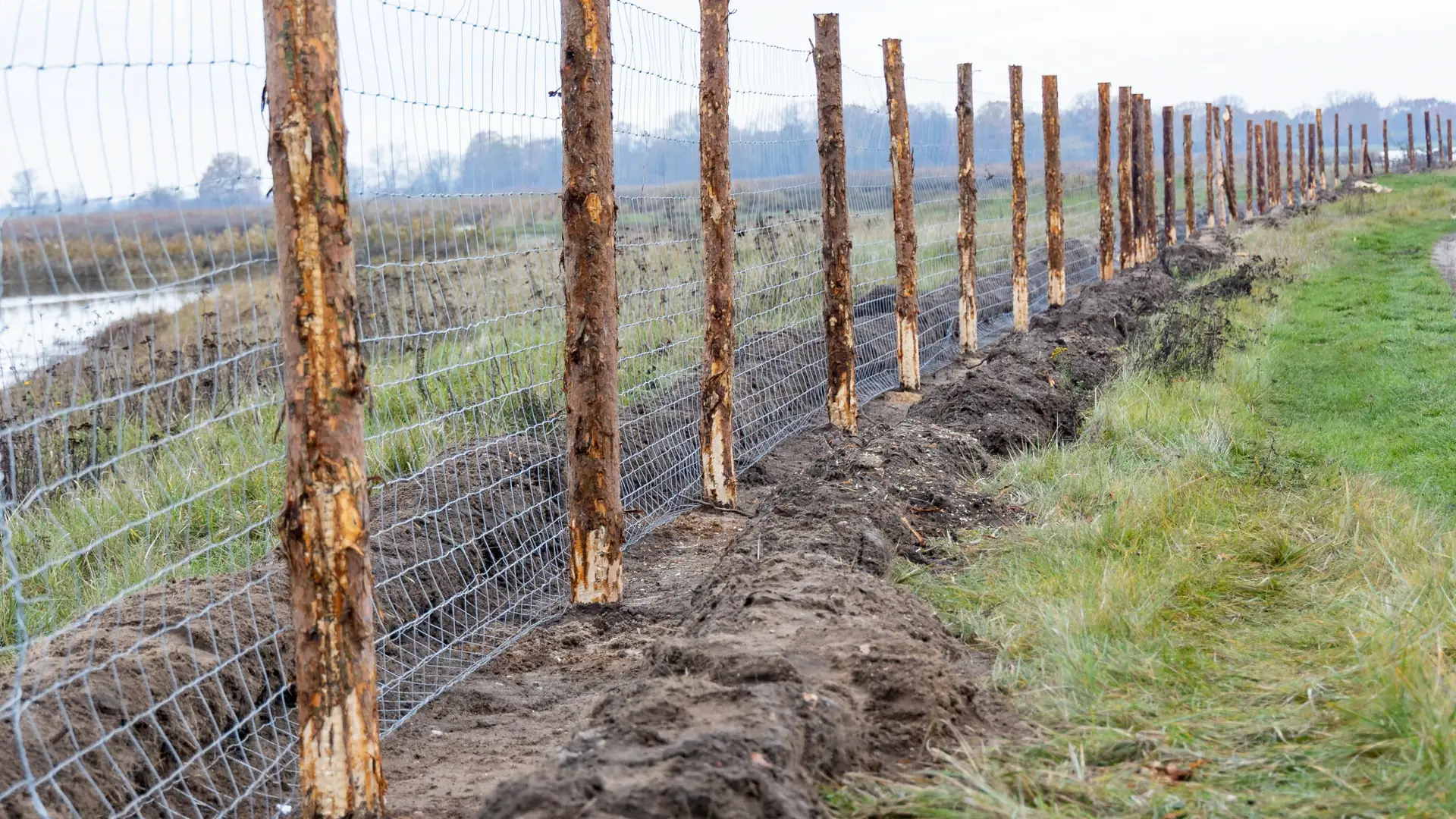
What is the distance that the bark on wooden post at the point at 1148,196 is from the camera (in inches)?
752

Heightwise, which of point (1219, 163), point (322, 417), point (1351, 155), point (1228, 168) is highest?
point (1351, 155)

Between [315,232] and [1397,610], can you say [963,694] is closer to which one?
[1397,610]

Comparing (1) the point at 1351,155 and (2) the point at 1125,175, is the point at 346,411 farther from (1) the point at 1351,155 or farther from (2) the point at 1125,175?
(1) the point at 1351,155

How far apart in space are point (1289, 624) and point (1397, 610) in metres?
0.33

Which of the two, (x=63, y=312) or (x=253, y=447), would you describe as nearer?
(x=63, y=312)

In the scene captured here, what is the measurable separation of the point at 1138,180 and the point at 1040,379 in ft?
38.0

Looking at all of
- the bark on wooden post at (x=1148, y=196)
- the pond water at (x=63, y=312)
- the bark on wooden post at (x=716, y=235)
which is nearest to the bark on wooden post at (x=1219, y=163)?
the bark on wooden post at (x=1148, y=196)

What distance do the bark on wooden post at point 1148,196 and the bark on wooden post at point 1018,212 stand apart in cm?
672

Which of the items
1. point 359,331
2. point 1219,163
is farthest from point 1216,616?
point 1219,163

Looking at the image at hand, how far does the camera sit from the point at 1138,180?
18875mm

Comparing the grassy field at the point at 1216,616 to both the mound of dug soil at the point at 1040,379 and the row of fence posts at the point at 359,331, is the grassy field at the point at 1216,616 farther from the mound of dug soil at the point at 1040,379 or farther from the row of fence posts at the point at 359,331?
the row of fence posts at the point at 359,331

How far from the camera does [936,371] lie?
10.8 m

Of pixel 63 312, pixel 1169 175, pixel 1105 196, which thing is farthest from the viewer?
pixel 1169 175

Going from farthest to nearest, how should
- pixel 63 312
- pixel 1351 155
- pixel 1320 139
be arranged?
pixel 1351 155 → pixel 1320 139 → pixel 63 312
